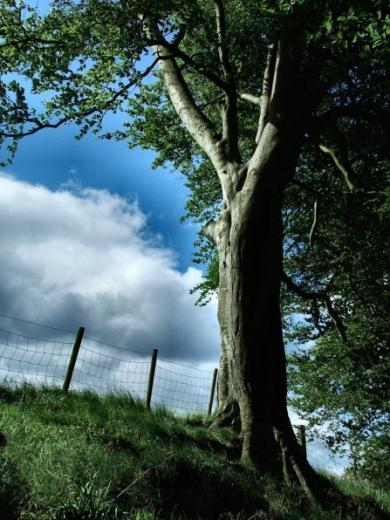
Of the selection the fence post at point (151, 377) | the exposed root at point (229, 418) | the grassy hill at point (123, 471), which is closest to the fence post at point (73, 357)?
the grassy hill at point (123, 471)

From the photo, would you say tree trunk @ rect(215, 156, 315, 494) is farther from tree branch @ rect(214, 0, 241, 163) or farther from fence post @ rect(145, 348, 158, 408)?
fence post @ rect(145, 348, 158, 408)

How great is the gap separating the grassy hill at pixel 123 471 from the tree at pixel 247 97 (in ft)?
2.58

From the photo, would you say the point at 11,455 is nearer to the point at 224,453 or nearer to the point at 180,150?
the point at 224,453

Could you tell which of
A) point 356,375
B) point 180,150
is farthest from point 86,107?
point 356,375

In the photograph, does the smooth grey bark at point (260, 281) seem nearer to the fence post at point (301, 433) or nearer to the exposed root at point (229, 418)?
the exposed root at point (229, 418)

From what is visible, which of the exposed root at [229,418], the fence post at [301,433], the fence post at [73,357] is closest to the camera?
the exposed root at [229,418]

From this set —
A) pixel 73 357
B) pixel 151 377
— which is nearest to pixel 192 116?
pixel 73 357

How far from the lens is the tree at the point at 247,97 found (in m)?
8.22

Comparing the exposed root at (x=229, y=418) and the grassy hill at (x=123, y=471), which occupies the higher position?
the exposed root at (x=229, y=418)

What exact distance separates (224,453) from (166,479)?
205cm

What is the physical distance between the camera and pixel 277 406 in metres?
8.27

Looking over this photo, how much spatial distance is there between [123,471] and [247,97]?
8732 mm

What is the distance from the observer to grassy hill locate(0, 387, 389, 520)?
4.40 meters

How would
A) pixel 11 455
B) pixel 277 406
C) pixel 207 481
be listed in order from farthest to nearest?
1. pixel 277 406
2. pixel 207 481
3. pixel 11 455
